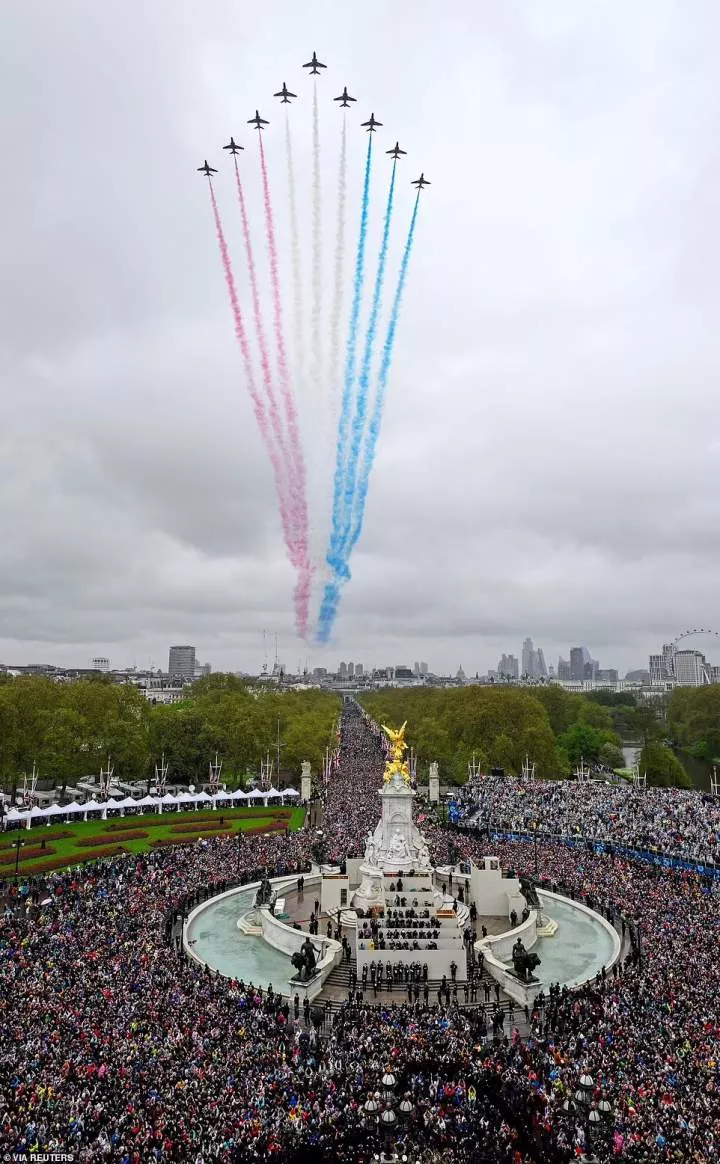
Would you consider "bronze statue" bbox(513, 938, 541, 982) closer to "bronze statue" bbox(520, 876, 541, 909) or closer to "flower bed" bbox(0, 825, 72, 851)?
"bronze statue" bbox(520, 876, 541, 909)

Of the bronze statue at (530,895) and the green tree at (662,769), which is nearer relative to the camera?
Answer: the bronze statue at (530,895)

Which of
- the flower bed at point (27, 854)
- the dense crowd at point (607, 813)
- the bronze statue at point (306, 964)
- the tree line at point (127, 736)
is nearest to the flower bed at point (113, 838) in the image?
the flower bed at point (27, 854)

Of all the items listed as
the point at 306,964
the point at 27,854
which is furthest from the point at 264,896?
the point at 27,854

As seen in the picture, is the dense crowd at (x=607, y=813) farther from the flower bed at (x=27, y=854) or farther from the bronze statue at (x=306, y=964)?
the flower bed at (x=27, y=854)

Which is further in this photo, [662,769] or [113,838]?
[662,769]

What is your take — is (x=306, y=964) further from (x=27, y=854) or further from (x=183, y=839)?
(x=183, y=839)

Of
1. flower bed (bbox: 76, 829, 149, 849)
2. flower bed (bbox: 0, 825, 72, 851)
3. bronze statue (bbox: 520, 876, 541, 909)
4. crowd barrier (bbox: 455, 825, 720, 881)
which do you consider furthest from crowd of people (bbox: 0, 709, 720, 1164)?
flower bed (bbox: 0, 825, 72, 851)
